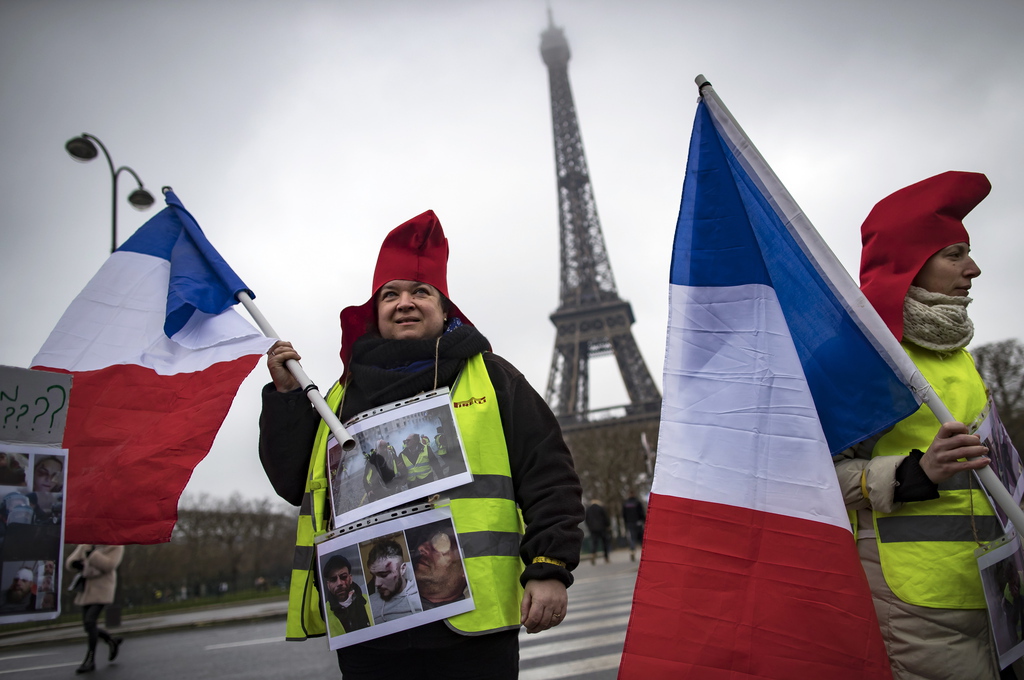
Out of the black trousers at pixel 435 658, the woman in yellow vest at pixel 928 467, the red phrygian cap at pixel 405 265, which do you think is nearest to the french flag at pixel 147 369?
the red phrygian cap at pixel 405 265

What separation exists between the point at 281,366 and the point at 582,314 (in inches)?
1733

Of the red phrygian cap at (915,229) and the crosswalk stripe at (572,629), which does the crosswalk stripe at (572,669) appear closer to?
the crosswalk stripe at (572,629)

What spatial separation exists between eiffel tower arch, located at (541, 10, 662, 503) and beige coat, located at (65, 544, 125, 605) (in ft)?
103

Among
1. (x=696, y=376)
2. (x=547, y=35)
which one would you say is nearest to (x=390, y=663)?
(x=696, y=376)

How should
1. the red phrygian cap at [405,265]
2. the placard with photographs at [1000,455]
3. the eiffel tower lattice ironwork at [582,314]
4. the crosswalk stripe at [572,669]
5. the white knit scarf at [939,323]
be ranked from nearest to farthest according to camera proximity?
the placard with photographs at [1000,455] < the white knit scarf at [939,323] < the red phrygian cap at [405,265] < the crosswalk stripe at [572,669] < the eiffel tower lattice ironwork at [582,314]

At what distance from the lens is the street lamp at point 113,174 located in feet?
30.2

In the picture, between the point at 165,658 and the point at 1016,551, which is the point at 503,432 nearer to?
the point at 1016,551

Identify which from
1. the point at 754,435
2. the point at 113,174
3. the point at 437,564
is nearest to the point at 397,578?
the point at 437,564

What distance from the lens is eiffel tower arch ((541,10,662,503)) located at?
38.9m

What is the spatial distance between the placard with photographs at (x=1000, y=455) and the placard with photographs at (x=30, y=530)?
2491 mm

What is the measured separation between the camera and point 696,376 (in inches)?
83.2

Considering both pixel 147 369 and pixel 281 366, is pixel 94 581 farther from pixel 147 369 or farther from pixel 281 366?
pixel 281 366

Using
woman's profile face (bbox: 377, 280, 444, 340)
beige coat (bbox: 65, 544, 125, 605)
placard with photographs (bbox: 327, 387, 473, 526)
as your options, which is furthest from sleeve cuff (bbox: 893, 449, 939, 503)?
beige coat (bbox: 65, 544, 125, 605)

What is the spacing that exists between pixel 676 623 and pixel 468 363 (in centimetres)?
93
